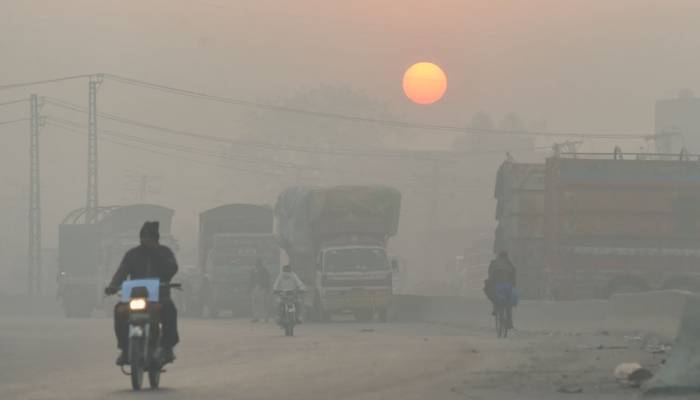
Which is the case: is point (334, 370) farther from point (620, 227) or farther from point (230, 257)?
point (230, 257)

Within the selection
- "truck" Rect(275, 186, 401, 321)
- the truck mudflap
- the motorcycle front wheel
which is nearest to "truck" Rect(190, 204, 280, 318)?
"truck" Rect(275, 186, 401, 321)

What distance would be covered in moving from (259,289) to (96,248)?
1508 cm

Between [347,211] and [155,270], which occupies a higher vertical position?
[347,211]

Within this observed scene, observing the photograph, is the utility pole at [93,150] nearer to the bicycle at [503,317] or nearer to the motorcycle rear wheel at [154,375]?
the bicycle at [503,317]

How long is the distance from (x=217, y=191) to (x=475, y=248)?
4084 inches

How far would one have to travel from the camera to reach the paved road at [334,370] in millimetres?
13820

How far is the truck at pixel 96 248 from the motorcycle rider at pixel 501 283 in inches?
1040

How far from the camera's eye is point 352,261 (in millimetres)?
42031

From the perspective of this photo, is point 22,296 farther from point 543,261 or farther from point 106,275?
point 543,261

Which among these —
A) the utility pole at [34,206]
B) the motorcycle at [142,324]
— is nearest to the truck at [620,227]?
the motorcycle at [142,324]

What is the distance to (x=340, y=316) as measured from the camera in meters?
49.4

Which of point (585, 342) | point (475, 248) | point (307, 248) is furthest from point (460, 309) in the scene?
point (475, 248)

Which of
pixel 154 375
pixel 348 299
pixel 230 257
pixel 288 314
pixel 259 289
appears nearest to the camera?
pixel 154 375

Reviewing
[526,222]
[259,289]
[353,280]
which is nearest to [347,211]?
[353,280]
